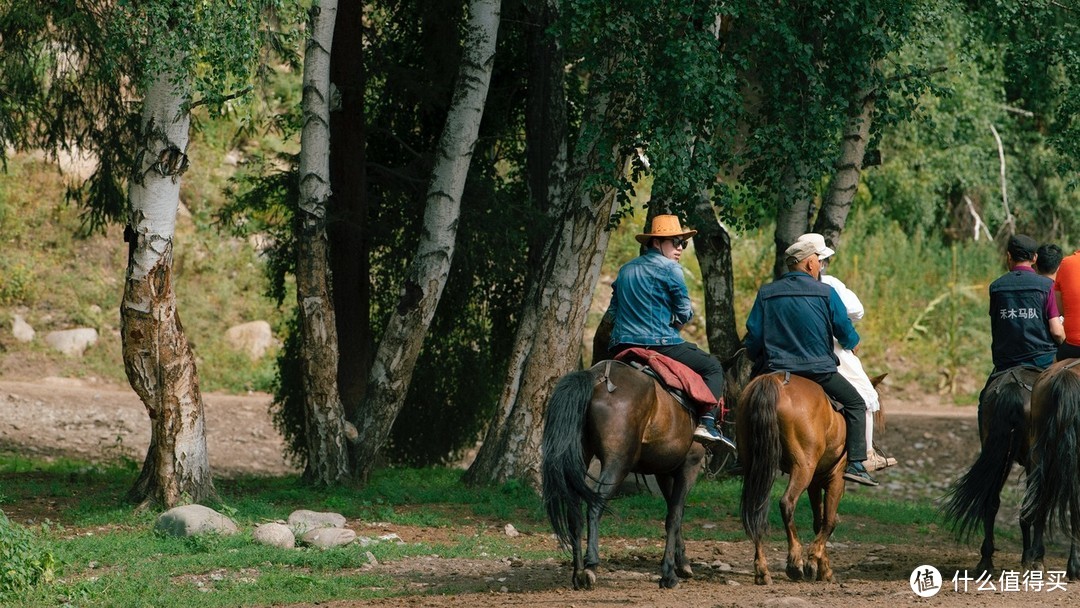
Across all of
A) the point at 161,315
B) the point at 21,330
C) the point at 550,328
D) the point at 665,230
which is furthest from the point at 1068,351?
the point at 21,330

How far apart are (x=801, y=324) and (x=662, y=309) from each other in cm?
100

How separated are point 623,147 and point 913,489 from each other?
11.0 meters

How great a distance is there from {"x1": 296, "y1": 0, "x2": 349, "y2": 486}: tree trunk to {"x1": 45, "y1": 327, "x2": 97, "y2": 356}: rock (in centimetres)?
1287

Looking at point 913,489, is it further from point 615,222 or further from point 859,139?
point 615,222

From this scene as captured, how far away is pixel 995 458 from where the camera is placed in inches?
376

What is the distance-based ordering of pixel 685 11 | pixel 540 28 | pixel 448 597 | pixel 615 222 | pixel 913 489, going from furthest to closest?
1. pixel 913 489
2. pixel 540 28
3. pixel 615 222
4. pixel 685 11
5. pixel 448 597

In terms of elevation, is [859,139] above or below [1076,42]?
below

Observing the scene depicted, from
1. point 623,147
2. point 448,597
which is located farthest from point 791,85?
point 448,597

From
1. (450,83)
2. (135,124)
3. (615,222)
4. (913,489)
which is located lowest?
(913,489)

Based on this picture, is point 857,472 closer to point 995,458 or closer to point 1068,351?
point 995,458

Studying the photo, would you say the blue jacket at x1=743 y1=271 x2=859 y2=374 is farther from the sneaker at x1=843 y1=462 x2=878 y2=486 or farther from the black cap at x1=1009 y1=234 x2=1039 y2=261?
the black cap at x1=1009 y1=234 x2=1039 y2=261

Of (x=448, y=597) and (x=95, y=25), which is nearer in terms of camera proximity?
(x=448, y=597)

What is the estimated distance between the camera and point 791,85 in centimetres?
1238

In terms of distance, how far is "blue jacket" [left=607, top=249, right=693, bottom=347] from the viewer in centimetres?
915
